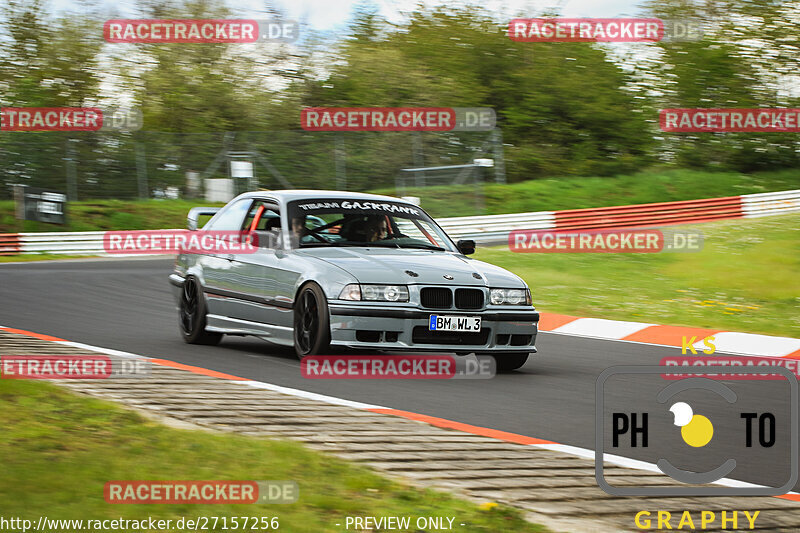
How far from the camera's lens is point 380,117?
3578 cm

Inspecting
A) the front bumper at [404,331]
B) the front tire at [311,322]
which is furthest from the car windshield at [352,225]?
the front bumper at [404,331]

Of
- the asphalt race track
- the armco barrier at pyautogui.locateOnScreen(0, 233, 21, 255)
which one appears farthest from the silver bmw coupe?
the armco barrier at pyautogui.locateOnScreen(0, 233, 21, 255)

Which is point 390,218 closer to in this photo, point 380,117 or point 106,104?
point 380,117

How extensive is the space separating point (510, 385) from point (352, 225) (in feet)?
7.28

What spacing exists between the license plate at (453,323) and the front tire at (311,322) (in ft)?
2.63

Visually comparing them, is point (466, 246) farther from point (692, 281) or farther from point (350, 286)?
point (692, 281)

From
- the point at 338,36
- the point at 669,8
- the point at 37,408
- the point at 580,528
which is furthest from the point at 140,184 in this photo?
the point at 580,528

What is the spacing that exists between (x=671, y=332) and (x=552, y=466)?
24.1 feet

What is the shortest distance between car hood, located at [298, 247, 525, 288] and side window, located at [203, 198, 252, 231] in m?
1.38

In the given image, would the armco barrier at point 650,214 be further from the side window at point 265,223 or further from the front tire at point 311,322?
the front tire at point 311,322

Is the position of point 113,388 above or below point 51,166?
below

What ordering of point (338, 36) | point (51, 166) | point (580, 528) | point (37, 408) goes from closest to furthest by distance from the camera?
point (580, 528)
point (37, 408)
point (51, 166)
point (338, 36)

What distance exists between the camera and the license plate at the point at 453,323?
8.85 m

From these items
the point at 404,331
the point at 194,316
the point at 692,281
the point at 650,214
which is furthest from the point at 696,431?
the point at 650,214
